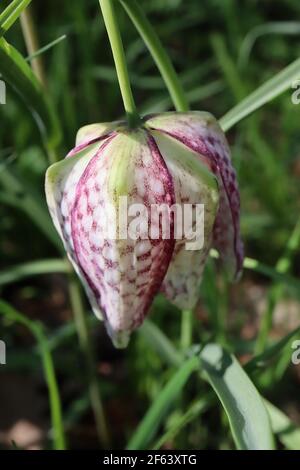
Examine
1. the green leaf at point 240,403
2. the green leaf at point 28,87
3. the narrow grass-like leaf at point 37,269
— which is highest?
the green leaf at point 28,87

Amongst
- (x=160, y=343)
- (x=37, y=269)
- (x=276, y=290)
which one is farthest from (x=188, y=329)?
(x=37, y=269)

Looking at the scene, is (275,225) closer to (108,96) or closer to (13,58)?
(108,96)

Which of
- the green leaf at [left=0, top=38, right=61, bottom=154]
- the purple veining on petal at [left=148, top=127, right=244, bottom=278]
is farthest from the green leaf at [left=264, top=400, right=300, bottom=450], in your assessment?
the green leaf at [left=0, top=38, right=61, bottom=154]

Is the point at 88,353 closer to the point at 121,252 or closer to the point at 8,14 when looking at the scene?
the point at 121,252

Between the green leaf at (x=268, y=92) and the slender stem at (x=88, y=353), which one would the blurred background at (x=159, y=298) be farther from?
the green leaf at (x=268, y=92)

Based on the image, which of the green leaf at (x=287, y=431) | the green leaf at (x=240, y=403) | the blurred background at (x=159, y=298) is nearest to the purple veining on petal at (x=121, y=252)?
the green leaf at (x=240, y=403)

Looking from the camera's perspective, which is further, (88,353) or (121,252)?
(88,353)
